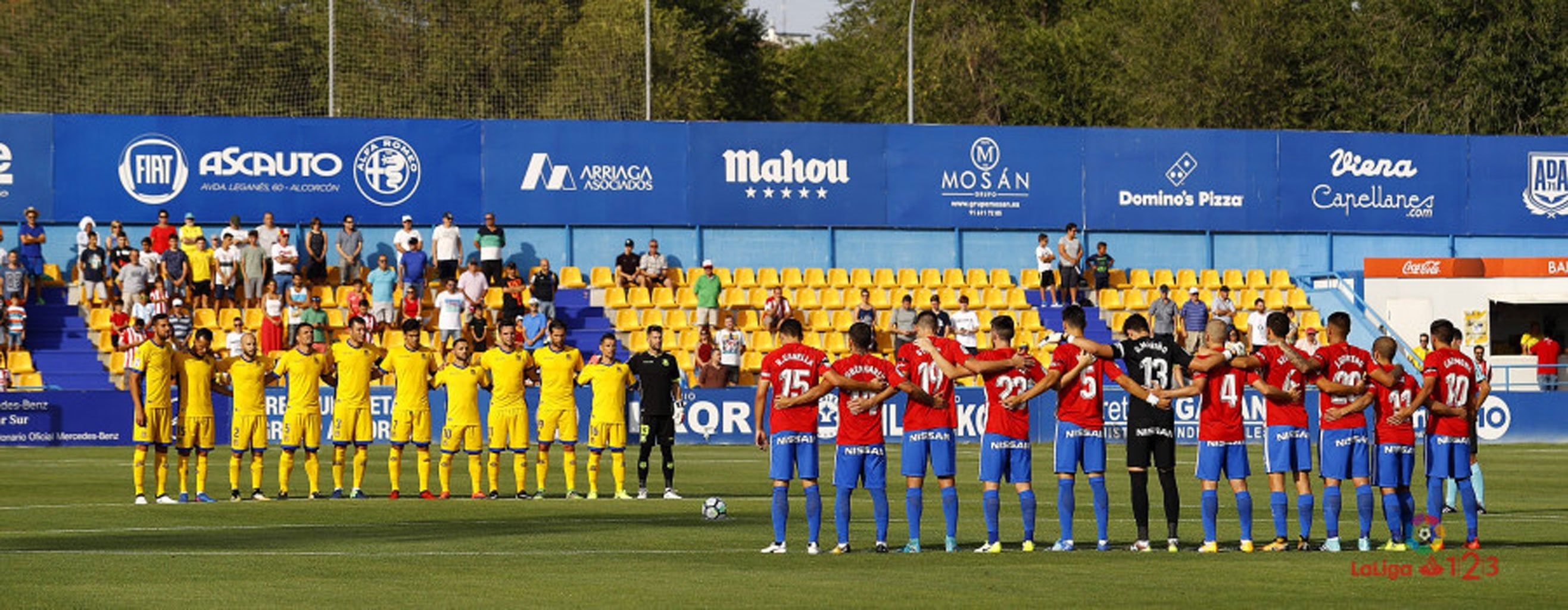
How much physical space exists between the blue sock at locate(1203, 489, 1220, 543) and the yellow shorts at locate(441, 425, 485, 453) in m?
10.2

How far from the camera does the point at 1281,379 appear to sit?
59.1 ft

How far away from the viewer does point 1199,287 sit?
1793 inches

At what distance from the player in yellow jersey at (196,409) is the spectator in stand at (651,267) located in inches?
721

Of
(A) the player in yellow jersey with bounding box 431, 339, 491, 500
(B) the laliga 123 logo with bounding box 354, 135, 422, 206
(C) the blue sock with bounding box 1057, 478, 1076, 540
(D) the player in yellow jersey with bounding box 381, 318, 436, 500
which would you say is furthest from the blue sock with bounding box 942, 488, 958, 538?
(B) the laliga 123 logo with bounding box 354, 135, 422, 206

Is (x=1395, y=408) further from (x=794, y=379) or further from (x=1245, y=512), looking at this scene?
(x=794, y=379)

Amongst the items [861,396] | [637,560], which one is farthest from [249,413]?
[861,396]

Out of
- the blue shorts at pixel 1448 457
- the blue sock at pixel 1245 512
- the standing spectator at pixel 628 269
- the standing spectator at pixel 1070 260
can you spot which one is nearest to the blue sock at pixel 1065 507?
the blue sock at pixel 1245 512

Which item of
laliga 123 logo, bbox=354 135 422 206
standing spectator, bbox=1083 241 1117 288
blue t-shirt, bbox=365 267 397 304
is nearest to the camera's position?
blue t-shirt, bbox=365 267 397 304

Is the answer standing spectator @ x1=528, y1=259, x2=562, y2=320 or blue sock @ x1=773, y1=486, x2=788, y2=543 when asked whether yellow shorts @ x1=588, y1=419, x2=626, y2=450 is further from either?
standing spectator @ x1=528, y1=259, x2=562, y2=320

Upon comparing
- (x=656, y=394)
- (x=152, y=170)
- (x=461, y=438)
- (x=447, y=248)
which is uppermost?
(x=152, y=170)

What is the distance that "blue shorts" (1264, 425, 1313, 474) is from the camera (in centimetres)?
1803

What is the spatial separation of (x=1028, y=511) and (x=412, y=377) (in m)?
9.75

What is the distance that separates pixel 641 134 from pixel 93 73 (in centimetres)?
1446

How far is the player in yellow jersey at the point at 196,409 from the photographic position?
24422mm
